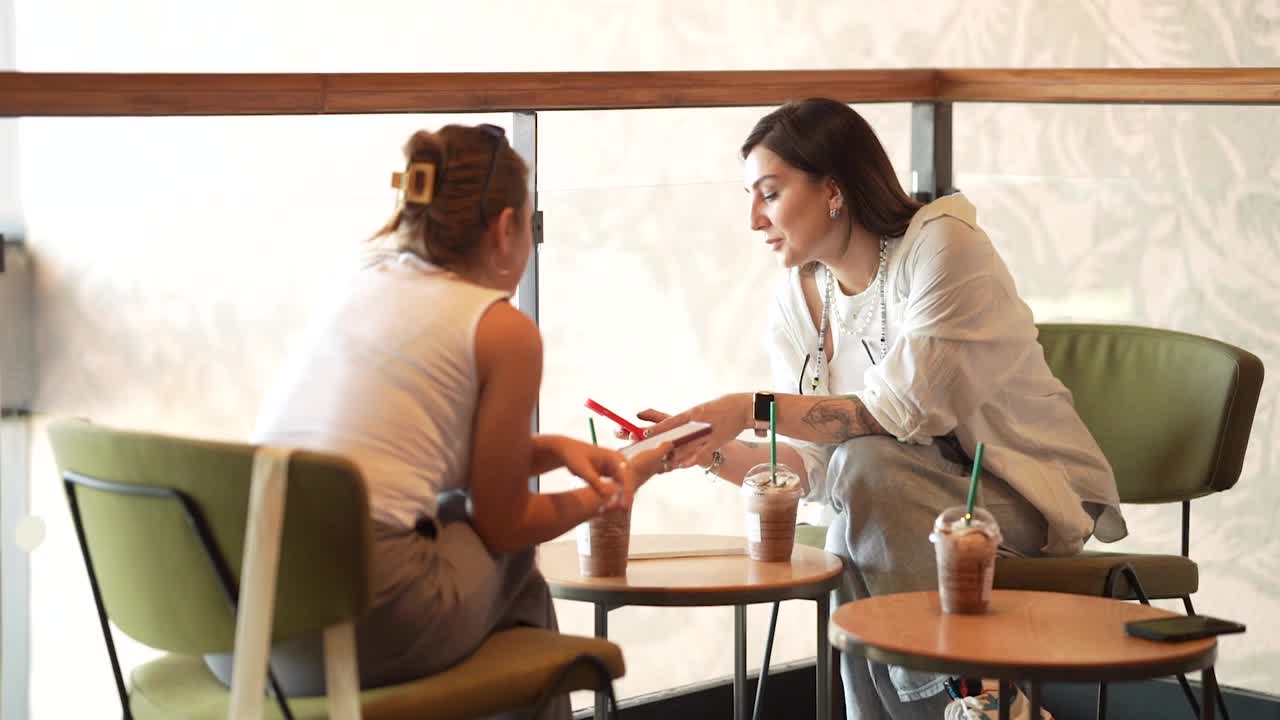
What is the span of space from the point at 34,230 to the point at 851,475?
1207 millimetres

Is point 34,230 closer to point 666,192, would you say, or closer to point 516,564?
point 516,564

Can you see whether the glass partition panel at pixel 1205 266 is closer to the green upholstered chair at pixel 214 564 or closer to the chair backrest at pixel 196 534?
the green upholstered chair at pixel 214 564

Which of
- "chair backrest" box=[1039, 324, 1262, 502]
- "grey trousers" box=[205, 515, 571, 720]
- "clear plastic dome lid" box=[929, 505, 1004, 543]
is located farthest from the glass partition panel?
"grey trousers" box=[205, 515, 571, 720]

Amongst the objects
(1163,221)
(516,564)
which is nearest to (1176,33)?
(1163,221)

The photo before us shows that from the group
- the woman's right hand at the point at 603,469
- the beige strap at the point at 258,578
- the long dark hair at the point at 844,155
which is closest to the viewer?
the beige strap at the point at 258,578

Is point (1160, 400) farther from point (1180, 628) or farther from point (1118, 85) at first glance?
point (1180, 628)

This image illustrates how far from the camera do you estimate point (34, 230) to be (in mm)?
2086

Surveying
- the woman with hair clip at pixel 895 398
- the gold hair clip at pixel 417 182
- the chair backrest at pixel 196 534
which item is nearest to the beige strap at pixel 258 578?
the chair backrest at pixel 196 534

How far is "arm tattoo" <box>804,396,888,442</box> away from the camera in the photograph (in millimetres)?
2459

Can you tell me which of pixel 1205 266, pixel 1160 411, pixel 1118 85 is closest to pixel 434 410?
pixel 1160 411

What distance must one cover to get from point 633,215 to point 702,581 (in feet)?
2.71

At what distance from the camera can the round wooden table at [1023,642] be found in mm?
1665

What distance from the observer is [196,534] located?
152 cm

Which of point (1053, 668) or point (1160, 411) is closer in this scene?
point (1053, 668)
